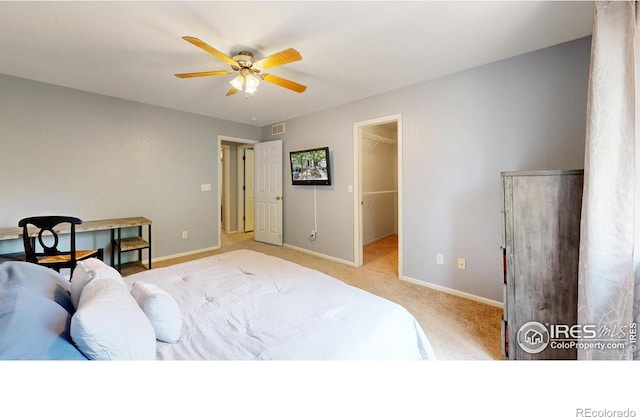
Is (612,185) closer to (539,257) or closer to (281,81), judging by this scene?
(539,257)

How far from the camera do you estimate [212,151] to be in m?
4.11

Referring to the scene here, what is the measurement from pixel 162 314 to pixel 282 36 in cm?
206

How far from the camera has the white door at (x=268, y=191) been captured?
4480 mm

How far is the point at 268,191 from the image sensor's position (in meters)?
4.67

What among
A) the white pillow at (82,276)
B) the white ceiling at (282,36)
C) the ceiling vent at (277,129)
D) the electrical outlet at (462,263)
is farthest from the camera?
the ceiling vent at (277,129)

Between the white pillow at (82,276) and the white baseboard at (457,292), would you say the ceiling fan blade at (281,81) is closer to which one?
the white pillow at (82,276)

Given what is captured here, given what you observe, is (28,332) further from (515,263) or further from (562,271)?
(562,271)

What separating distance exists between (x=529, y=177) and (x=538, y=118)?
109 cm

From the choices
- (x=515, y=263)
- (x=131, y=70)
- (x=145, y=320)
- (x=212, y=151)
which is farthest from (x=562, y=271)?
(x=212, y=151)

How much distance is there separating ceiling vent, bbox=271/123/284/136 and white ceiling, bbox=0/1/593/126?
1628 millimetres

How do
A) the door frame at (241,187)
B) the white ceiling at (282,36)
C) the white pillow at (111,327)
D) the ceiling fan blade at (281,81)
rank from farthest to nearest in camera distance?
the door frame at (241,187)
the ceiling fan blade at (281,81)
the white ceiling at (282,36)
the white pillow at (111,327)

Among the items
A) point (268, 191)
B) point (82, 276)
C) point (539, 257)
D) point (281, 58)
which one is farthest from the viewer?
point (268, 191)

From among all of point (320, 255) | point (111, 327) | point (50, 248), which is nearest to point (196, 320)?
point (111, 327)

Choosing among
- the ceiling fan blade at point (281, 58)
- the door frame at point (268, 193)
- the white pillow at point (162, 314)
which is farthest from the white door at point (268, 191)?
the white pillow at point (162, 314)
